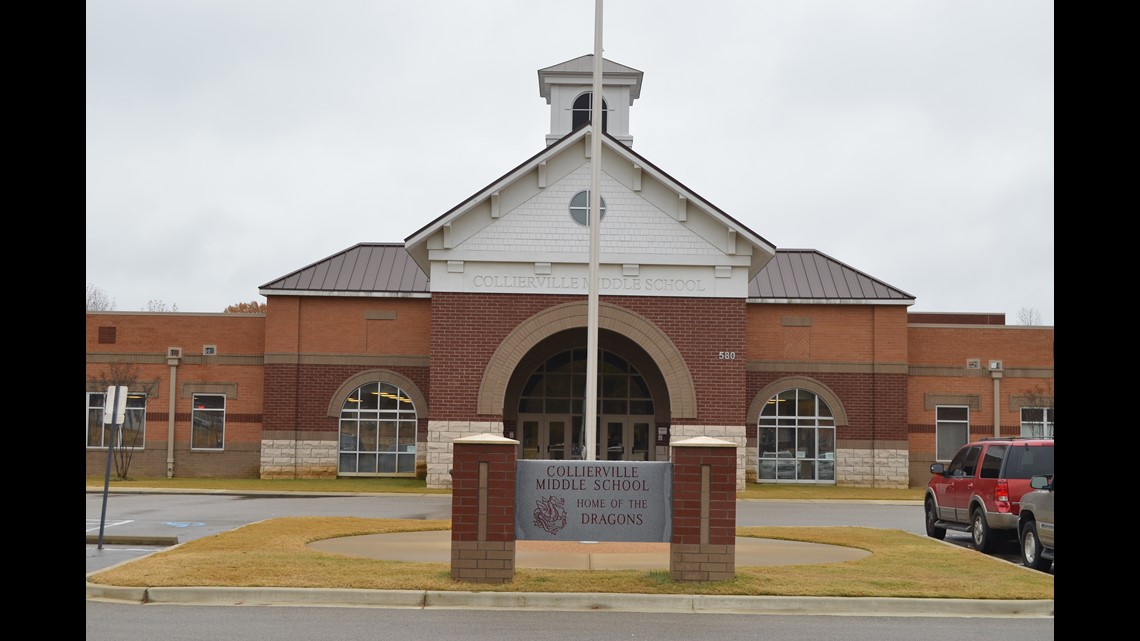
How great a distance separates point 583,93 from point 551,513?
89.1ft

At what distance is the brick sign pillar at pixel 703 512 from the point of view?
1240cm

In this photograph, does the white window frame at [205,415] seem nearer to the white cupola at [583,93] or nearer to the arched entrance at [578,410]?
the arched entrance at [578,410]

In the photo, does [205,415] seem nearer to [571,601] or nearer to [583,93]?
[583,93]

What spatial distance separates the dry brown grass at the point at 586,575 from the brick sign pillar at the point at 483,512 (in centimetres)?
27

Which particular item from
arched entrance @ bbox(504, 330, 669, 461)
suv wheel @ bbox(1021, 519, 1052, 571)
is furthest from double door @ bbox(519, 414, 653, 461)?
suv wheel @ bbox(1021, 519, 1052, 571)

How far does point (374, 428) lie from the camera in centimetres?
3428

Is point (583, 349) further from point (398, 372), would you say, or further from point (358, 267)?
point (358, 267)

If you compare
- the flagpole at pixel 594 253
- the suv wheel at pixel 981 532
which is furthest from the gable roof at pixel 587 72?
the suv wheel at pixel 981 532

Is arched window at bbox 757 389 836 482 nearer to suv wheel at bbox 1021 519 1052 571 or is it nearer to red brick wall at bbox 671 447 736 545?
suv wheel at bbox 1021 519 1052 571

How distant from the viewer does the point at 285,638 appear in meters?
9.58

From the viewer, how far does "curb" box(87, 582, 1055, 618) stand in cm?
1144

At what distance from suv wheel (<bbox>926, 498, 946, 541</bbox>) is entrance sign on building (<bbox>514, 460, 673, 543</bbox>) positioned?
28.4 feet

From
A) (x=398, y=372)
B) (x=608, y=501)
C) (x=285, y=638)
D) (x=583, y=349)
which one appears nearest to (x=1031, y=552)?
(x=608, y=501)

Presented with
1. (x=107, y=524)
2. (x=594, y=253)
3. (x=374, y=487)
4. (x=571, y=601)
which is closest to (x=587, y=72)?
(x=374, y=487)
